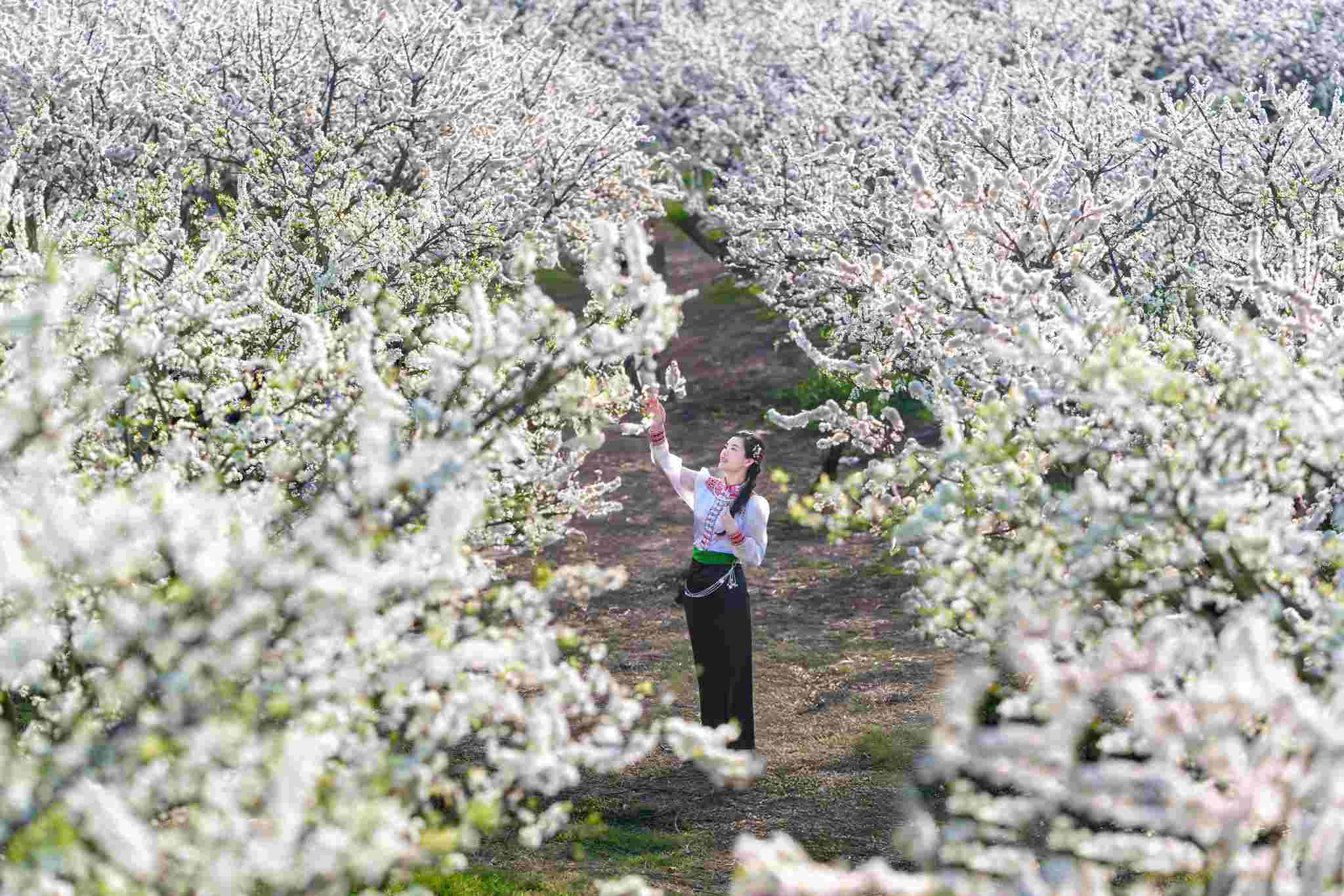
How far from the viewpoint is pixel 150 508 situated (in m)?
3.94

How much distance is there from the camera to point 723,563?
9367 mm

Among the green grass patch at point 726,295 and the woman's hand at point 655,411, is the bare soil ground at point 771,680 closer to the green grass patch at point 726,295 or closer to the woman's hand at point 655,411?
the woman's hand at point 655,411

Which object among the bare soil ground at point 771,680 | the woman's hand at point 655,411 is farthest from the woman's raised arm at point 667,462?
the bare soil ground at point 771,680

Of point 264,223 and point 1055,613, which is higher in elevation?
point 264,223

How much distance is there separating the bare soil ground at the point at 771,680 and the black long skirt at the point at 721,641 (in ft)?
2.13

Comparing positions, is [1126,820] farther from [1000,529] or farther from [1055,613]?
[1000,529]

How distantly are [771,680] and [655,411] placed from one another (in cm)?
437

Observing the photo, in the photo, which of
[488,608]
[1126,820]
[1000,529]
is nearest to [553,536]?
[1000,529]

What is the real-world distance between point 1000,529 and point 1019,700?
11.5 feet

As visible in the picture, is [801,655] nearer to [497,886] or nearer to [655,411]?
[655,411]

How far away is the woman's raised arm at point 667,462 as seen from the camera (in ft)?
29.4

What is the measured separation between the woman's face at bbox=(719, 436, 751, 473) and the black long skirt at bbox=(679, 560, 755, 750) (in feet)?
2.55

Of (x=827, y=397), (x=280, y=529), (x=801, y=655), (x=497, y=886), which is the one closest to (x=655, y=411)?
(x=280, y=529)

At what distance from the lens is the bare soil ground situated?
8578 mm
